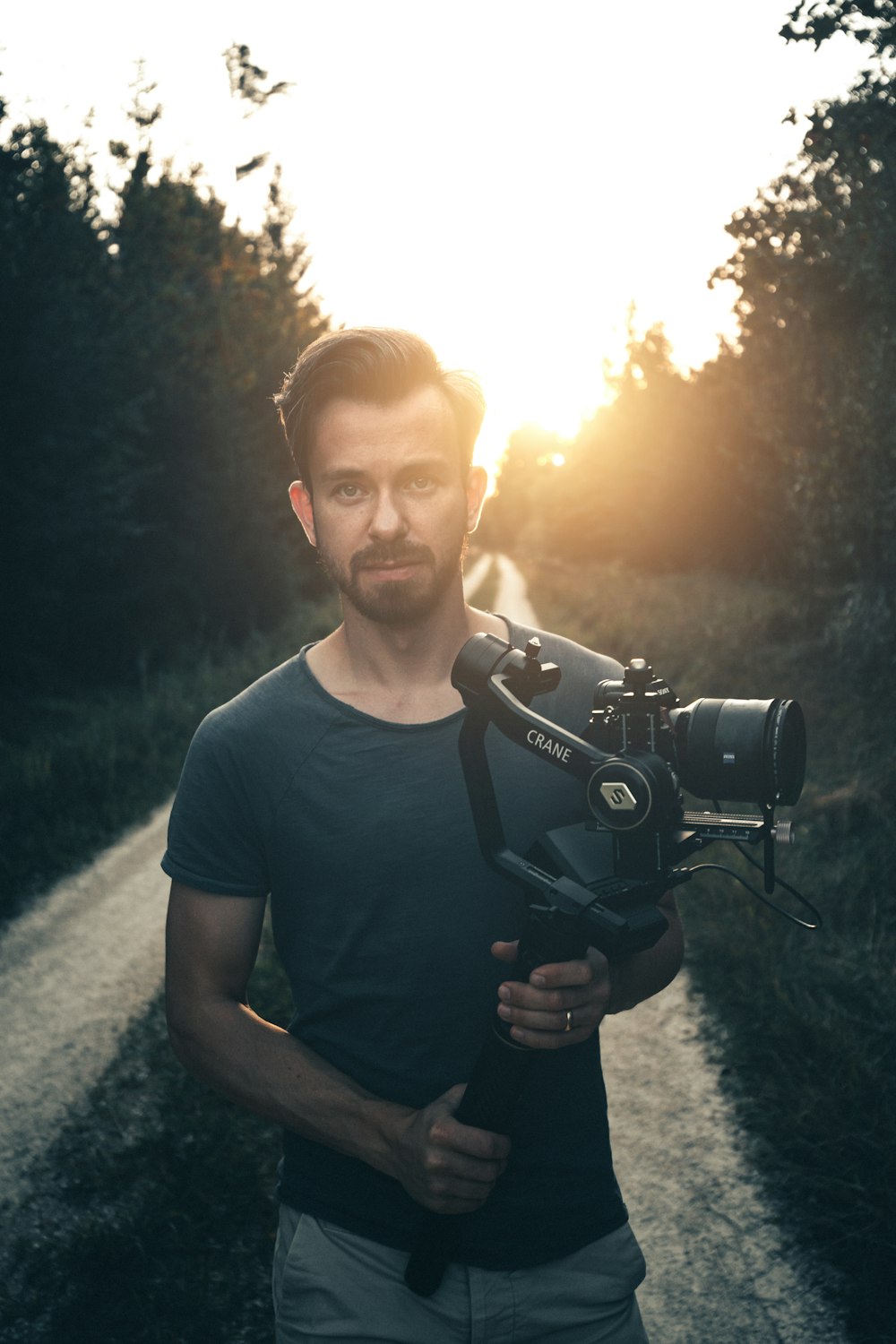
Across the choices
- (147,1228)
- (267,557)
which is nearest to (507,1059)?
(147,1228)

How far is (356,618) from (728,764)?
0.88 m

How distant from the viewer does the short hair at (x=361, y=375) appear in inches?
85.7

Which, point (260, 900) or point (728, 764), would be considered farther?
point (260, 900)

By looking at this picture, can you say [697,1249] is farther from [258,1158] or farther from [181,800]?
[181,800]

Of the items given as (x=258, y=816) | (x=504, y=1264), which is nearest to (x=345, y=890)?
(x=258, y=816)

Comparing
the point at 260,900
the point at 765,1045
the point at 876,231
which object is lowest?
the point at 765,1045

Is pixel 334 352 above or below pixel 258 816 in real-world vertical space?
above

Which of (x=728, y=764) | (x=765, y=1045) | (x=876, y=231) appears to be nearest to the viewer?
(x=728, y=764)

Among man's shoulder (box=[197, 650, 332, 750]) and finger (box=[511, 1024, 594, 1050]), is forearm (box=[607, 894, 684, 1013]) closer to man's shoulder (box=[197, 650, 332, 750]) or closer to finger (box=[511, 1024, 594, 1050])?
finger (box=[511, 1024, 594, 1050])

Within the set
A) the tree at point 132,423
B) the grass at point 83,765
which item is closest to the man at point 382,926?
the grass at point 83,765

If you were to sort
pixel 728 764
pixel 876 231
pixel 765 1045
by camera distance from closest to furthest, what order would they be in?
pixel 728 764 → pixel 765 1045 → pixel 876 231

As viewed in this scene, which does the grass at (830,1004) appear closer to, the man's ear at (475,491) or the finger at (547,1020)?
the finger at (547,1020)

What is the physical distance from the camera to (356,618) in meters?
2.24

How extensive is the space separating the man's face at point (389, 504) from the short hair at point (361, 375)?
1.0 inches
